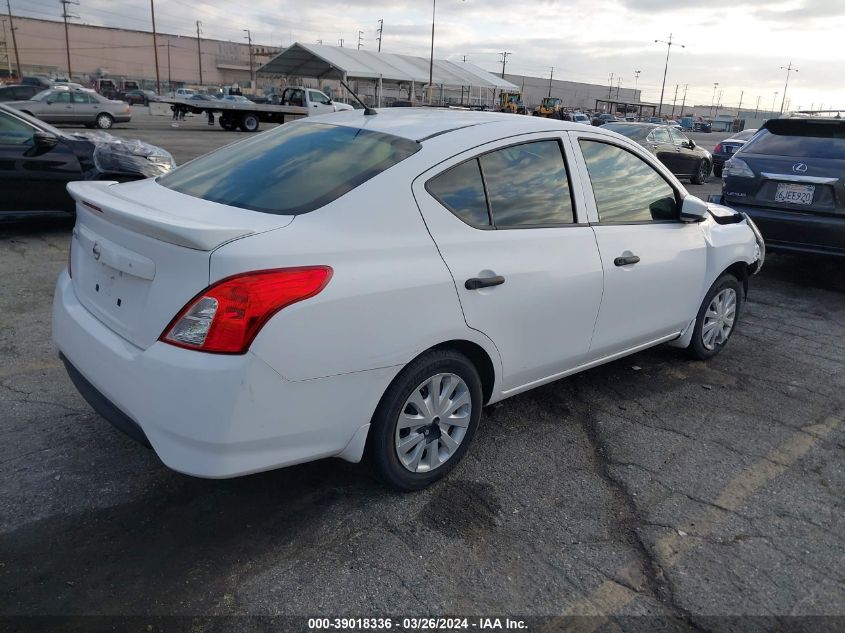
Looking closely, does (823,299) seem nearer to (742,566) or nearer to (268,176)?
(742,566)

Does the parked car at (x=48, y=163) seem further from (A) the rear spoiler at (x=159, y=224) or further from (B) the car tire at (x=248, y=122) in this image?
(B) the car tire at (x=248, y=122)

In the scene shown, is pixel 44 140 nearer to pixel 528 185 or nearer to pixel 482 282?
pixel 528 185

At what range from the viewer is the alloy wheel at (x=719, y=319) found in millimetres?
4680

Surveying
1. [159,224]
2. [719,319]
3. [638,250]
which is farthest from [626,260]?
[159,224]

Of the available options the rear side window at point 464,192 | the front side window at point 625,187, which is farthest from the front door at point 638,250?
the rear side window at point 464,192

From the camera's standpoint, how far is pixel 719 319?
189 inches

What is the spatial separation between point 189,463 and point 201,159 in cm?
192

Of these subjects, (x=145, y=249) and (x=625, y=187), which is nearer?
(x=145, y=249)

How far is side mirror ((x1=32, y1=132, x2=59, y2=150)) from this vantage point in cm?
744

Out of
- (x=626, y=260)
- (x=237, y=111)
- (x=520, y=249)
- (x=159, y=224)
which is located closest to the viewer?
(x=159, y=224)

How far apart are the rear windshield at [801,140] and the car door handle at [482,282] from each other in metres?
5.22

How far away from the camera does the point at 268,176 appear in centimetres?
301

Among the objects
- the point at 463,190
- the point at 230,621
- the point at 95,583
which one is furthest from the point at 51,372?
the point at 463,190

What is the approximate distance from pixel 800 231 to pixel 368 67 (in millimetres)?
41558
